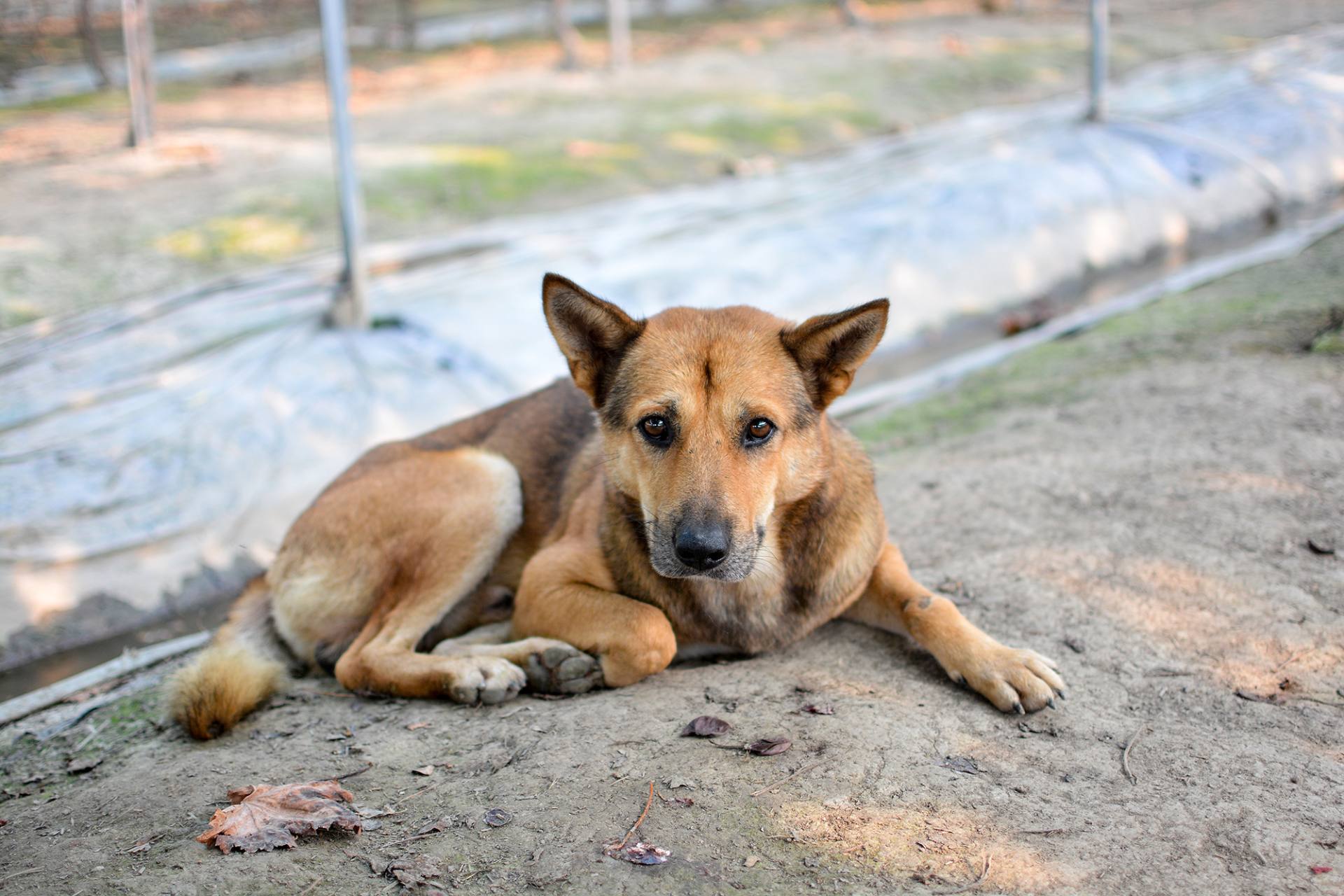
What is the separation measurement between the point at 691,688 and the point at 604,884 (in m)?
1.13

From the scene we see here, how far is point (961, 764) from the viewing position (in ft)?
10.2

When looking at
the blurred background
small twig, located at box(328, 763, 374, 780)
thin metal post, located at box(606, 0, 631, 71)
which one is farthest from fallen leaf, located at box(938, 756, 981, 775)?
thin metal post, located at box(606, 0, 631, 71)

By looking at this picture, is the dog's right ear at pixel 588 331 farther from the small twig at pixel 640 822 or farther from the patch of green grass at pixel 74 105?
the patch of green grass at pixel 74 105

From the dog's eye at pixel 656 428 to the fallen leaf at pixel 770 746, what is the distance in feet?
3.22

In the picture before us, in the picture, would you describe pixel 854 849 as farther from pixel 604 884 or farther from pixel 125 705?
pixel 125 705

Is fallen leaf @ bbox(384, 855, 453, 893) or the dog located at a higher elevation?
the dog

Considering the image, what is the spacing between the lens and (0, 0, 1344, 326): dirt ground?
8633 mm

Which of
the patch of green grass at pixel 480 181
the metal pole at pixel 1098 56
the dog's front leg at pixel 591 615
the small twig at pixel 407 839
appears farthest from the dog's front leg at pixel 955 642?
the metal pole at pixel 1098 56

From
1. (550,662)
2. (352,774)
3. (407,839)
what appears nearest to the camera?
(407,839)

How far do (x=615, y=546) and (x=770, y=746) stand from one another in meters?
1.00

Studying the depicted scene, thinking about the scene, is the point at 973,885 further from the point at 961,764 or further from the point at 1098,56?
the point at 1098,56

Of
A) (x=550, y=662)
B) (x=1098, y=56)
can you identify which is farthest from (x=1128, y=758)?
(x=1098, y=56)

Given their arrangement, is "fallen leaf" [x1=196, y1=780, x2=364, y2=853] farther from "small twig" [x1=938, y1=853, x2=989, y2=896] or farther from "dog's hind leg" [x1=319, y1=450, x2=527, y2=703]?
"small twig" [x1=938, y1=853, x2=989, y2=896]

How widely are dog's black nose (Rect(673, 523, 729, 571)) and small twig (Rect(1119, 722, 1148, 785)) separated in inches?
50.2
